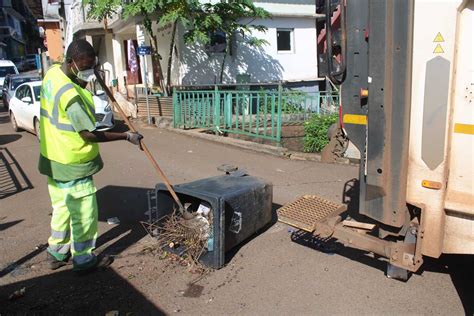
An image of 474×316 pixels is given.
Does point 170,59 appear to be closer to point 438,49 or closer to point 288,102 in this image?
point 288,102

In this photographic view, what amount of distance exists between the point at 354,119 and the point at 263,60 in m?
12.9

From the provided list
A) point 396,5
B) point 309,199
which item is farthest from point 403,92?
point 309,199

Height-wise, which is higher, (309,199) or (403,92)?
(403,92)

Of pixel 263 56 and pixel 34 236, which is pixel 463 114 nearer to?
pixel 34 236

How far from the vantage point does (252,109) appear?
9.36 m

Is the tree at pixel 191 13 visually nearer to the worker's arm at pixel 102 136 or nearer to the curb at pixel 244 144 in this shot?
the curb at pixel 244 144

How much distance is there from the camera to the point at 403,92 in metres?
2.80

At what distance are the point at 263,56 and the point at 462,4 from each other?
524 inches

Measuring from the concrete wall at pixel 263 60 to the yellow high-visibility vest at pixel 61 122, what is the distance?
10747 mm

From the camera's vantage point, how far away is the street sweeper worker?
11.4 ft

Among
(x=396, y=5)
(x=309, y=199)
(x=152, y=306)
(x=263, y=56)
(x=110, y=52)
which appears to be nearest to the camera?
(x=396, y=5)

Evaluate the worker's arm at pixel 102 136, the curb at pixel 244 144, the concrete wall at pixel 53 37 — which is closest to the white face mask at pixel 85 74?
the worker's arm at pixel 102 136

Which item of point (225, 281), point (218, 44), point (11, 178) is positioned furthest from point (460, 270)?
point (218, 44)

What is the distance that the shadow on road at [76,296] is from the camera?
126 inches
